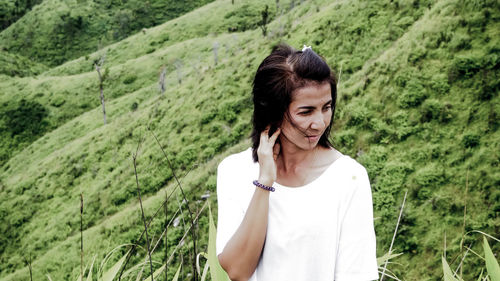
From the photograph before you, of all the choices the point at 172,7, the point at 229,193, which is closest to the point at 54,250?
the point at 229,193

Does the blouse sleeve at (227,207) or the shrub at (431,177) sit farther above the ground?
the blouse sleeve at (227,207)

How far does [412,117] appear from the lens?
1031cm

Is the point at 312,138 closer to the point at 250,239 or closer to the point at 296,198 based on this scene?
the point at 296,198

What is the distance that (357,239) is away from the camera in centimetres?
148

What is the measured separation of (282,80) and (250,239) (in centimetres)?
68

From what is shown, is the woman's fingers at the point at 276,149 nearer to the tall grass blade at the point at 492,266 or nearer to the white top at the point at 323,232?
the white top at the point at 323,232

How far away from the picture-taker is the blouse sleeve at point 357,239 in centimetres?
147

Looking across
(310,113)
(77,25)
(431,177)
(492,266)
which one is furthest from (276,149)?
(77,25)

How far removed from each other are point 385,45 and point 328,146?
1440cm

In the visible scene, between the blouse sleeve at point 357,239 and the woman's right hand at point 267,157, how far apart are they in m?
0.31

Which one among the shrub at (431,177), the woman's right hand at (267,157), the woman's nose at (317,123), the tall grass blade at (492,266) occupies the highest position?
the woman's nose at (317,123)

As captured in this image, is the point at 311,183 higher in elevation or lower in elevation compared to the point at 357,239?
higher

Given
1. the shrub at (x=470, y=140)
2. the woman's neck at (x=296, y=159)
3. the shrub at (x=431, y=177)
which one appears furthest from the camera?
the shrub at (x=470, y=140)

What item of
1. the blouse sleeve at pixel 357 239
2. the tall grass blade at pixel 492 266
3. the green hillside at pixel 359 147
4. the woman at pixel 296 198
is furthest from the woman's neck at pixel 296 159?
the tall grass blade at pixel 492 266
